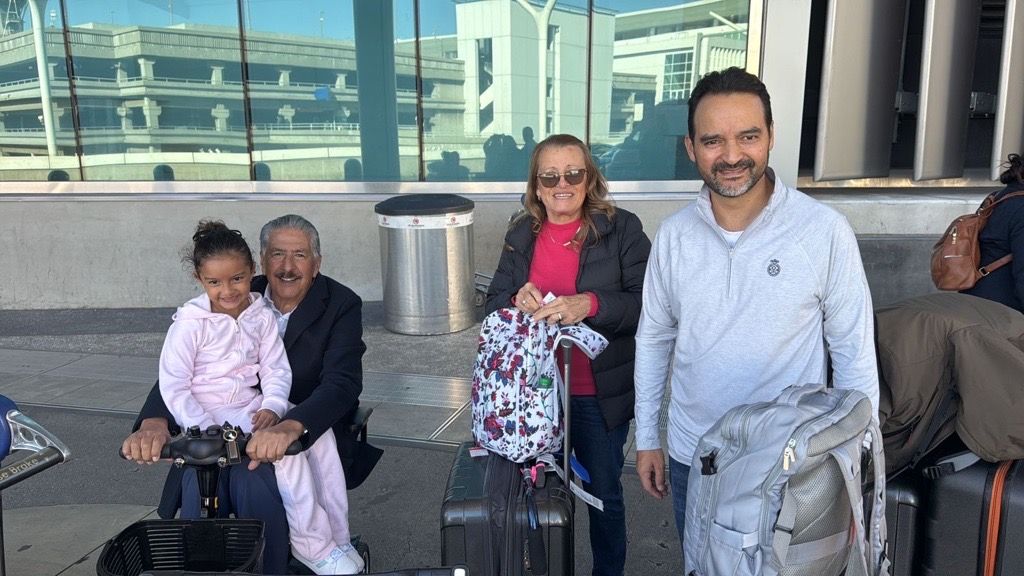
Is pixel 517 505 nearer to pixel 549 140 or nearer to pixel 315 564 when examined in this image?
pixel 315 564

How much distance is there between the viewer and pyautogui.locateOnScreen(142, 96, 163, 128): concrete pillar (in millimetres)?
8742

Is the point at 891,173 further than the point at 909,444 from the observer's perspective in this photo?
Yes

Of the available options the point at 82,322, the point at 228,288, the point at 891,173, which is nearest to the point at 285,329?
the point at 228,288

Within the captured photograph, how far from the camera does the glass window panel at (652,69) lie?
8172 mm

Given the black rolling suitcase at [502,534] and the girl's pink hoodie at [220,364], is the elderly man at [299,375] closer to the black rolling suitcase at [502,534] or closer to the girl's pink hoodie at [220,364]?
the girl's pink hoodie at [220,364]

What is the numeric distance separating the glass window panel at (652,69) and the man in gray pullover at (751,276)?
20.4 feet

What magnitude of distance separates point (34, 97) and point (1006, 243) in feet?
30.9

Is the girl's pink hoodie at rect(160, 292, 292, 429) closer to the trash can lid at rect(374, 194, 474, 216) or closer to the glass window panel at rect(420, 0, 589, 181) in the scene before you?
the trash can lid at rect(374, 194, 474, 216)

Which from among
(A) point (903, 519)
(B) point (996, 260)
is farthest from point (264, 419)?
(B) point (996, 260)

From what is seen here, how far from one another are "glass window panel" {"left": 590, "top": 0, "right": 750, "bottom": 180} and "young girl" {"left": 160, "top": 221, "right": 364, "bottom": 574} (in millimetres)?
6085

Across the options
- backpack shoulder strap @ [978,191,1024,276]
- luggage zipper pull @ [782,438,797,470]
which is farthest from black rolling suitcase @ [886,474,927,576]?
backpack shoulder strap @ [978,191,1024,276]

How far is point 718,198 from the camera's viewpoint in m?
2.25

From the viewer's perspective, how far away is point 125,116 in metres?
8.80

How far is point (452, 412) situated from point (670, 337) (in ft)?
10.0
